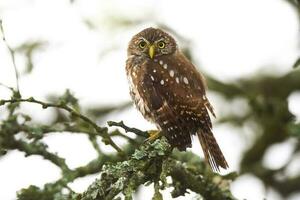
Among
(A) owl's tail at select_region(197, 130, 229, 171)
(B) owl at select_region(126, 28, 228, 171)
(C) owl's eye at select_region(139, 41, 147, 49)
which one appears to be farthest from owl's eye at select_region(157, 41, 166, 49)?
(A) owl's tail at select_region(197, 130, 229, 171)

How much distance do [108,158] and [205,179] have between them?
2.11 ft

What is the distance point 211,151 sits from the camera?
4.11 meters

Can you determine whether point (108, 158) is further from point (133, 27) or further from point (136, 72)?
point (133, 27)

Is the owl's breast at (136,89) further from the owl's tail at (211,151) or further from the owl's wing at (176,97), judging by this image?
the owl's tail at (211,151)

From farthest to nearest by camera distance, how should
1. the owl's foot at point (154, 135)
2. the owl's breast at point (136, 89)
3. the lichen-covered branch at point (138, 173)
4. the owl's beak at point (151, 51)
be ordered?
1. the owl's beak at point (151, 51)
2. the owl's breast at point (136, 89)
3. the owl's foot at point (154, 135)
4. the lichen-covered branch at point (138, 173)

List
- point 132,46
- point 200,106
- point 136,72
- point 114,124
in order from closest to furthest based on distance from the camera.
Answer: point 114,124
point 200,106
point 136,72
point 132,46

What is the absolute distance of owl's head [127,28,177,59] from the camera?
17.2 feet

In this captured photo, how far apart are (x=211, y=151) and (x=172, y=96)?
0.55 m

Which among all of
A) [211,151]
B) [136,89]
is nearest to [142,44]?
[136,89]

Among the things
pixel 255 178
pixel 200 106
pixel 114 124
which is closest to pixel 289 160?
pixel 255 178

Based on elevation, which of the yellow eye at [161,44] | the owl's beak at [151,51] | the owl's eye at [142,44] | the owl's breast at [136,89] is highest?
the owl's eye at [142,44]

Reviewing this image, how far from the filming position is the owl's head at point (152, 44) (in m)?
5.23

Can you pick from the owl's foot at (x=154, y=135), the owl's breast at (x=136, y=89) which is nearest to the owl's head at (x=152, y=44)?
→ the owl's breast at (x=136, y=89)

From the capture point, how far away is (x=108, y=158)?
4.08 meters
